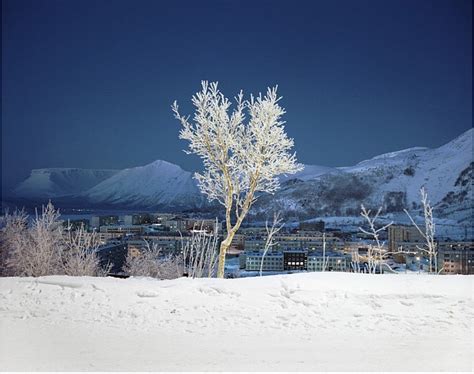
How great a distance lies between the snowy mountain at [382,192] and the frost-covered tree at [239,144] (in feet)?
441

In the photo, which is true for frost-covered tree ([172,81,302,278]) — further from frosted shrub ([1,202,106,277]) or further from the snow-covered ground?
frosted shrub ([1,202,106,277])

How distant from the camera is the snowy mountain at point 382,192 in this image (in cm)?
15325

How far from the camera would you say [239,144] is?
42.6 feet

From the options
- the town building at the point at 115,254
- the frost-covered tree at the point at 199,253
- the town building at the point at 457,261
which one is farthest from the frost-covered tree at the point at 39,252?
the town building at the point at 457,261

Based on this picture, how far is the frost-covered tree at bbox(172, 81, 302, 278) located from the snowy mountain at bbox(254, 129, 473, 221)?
134m

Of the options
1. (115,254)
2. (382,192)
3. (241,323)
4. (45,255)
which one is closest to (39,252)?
(45,255)

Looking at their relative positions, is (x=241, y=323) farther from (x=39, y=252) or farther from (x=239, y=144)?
(x=39, y=252)

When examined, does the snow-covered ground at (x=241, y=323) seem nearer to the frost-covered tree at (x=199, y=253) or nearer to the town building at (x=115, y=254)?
the frost-covered tree at (x=199, y=253)

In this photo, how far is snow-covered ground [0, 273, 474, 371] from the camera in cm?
600

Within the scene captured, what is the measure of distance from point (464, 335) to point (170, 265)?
938 inches

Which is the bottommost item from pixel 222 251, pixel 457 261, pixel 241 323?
pixel 457 261

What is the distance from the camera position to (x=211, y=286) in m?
9.22

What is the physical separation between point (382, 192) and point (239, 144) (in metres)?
177

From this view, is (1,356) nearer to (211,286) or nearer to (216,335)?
(216,335)
